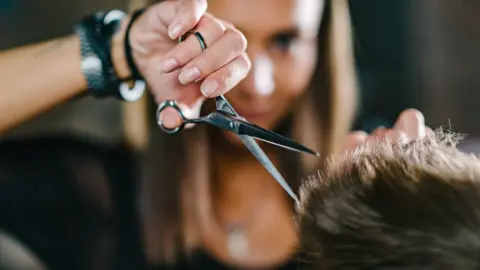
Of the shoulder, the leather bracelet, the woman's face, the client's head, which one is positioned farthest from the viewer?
the shoulder

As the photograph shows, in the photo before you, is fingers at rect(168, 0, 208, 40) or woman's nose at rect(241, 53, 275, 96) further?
woman's nose at rect(241, 53, 275, 96)

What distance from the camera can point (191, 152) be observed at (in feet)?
2.66

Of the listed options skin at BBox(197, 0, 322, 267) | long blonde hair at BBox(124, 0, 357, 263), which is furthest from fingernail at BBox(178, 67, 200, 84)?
long blonde hair at BBox(124, 0, 357, 263)

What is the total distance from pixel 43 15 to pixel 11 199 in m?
0.24

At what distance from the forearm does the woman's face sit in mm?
165

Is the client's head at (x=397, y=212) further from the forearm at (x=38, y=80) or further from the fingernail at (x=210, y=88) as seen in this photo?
the forearm at (x=38, y=80)

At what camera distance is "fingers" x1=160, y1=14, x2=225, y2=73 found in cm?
46

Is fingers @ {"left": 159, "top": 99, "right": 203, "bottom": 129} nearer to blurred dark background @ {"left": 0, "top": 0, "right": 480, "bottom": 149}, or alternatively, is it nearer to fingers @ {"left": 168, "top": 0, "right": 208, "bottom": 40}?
fingers @ {"left": 168, "top": 0, "right": 208, "bottom": 40}

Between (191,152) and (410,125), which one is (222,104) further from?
(191,152)

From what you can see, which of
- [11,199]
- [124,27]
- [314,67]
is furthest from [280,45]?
[11,199]

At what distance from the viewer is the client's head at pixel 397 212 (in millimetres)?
288

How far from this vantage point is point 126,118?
0.78 metres

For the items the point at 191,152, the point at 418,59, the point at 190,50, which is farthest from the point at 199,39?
the point at 418,59

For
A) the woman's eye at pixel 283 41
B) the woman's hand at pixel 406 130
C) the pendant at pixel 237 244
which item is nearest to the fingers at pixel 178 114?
the woman's hand at pixel 406 130
